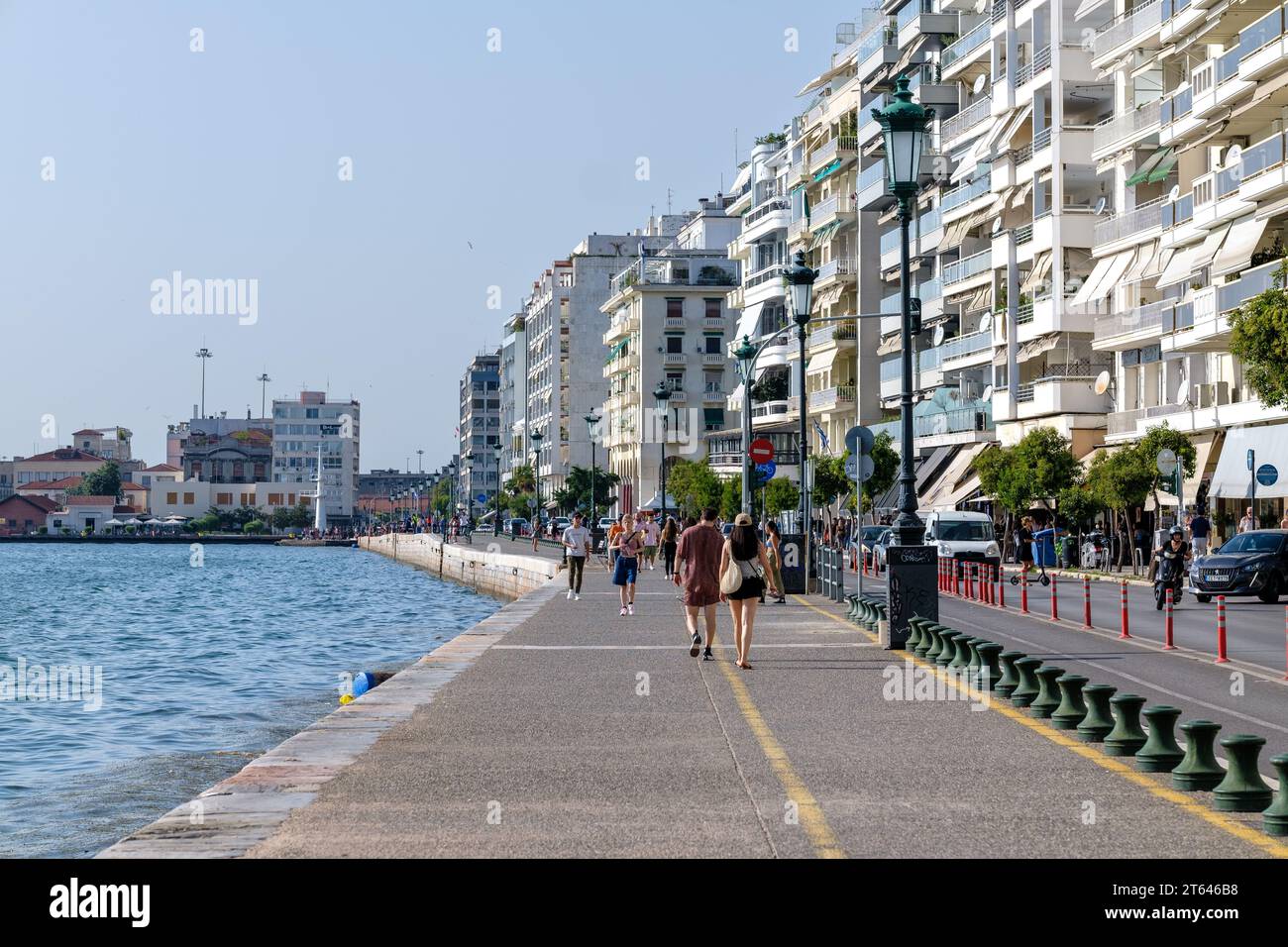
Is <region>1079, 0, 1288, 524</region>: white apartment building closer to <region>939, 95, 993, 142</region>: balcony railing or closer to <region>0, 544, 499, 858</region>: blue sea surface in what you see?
<region>939, 95, 993, 142</region>: balcony railing

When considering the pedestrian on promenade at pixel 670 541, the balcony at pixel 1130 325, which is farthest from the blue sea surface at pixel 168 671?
the balcony at pixel 1130 325

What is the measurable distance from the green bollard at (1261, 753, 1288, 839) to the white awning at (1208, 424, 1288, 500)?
3749 centimetres

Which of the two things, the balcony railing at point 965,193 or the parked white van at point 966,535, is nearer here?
the parked white van at point 966,535

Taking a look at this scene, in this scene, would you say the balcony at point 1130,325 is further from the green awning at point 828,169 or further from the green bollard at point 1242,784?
the green bollard at point 1242,784

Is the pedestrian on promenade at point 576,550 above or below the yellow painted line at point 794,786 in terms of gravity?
above

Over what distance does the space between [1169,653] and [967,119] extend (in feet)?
169

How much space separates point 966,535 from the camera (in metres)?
50.4

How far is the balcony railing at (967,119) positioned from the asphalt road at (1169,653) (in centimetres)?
3455

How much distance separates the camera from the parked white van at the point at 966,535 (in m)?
49.0

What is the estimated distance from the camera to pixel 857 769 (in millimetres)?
11359

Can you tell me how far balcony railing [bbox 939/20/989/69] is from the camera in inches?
2697

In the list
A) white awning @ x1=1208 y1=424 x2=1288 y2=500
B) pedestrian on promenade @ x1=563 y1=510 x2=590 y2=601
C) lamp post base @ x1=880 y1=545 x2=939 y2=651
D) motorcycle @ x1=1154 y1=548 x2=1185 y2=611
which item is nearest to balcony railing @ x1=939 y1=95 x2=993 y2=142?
Result: white awning @ x1=1208 y1=424 x2=1288 y2=500

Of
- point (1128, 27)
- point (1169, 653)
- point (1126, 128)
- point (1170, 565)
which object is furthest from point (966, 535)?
point (1169, 653)

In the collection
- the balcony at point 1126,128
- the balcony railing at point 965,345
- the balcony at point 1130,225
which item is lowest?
the balcony railing at point 965,345
